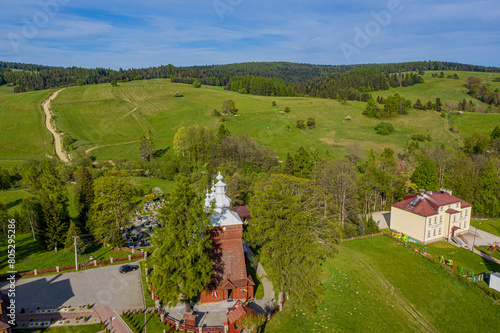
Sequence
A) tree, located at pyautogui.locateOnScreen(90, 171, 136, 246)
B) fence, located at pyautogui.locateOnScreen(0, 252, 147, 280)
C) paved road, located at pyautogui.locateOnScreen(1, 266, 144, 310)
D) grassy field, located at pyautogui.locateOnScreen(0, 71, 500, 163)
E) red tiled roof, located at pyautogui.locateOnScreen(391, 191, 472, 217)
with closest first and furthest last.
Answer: paved road, located at pyautogui.locateOnScreen(1, 266, 144, 310), fence, located at pyautogui.locateOnScreen(0, 252, 147, 280), tree, located at pyautogui.locateOnScreen(90, 171, 136, 246), red tiled roof, located at pyautogui.locateOnScreen(391, 191, 472, 217), grassy field, located at pyautogui.locateOnScreen(0, 71, 500, 163)

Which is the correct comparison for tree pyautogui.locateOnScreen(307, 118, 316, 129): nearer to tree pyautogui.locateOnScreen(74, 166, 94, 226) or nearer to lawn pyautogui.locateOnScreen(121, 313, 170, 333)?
tree pyautogui.locateOnScreen(74, 166, 94, 226)

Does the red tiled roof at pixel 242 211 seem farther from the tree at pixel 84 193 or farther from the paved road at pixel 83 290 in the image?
the tree at pixel 84 193

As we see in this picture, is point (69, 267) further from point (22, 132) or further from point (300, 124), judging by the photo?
point (22, 132)

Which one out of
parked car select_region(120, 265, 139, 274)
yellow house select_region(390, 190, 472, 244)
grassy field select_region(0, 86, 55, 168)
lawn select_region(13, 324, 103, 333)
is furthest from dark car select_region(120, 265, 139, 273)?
grassy field select_region(0, 86, 55, 168)

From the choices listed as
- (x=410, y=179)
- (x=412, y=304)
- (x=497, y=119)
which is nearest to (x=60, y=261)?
(x=412, y=304)

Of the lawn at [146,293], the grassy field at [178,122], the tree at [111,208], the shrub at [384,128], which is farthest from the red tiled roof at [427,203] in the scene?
the shrub at [384,128]

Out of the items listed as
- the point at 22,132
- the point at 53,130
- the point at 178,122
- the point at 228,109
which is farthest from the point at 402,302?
the point at 22,132

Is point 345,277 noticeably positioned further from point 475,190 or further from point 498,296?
point 475,190
